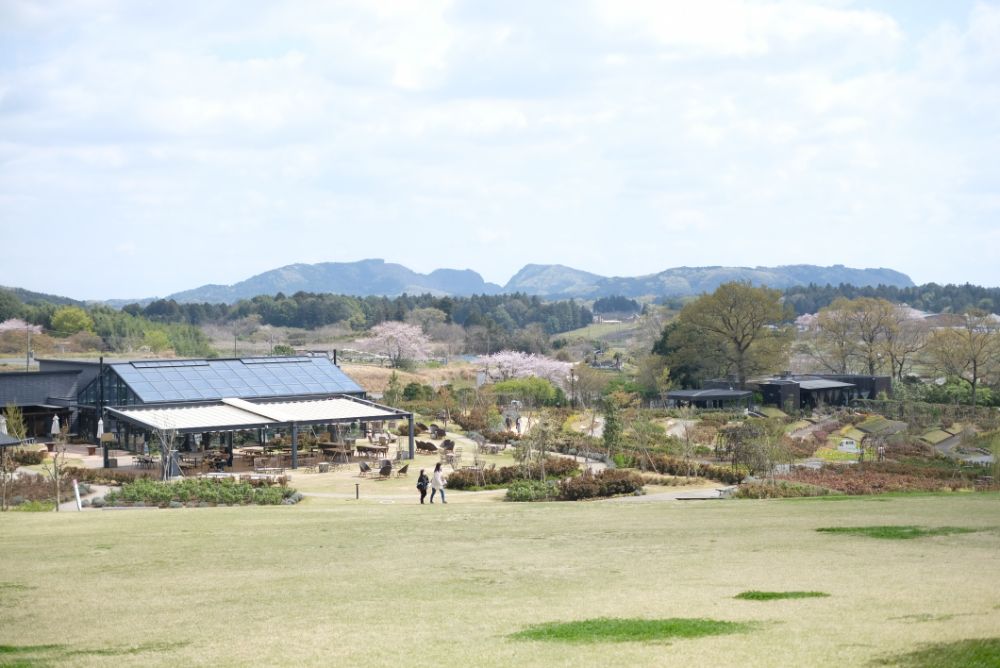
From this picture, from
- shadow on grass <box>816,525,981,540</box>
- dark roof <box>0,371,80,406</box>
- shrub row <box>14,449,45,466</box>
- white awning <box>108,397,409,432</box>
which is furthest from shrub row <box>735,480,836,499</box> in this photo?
dark roof <box>0,371,80,406</box>

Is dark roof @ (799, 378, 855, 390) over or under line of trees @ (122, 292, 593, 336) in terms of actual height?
under

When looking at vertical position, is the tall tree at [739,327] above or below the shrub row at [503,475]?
above

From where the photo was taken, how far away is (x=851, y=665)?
766 centimetres

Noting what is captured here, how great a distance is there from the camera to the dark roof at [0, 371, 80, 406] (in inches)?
1639

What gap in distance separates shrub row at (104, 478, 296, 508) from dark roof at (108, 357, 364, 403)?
13.4 m

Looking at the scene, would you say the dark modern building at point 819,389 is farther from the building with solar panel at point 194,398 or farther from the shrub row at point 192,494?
the shrub row at point 192,494

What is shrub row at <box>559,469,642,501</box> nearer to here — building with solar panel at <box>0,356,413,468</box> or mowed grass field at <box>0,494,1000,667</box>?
mowed grass field at <box>0,494,1000,667</box>

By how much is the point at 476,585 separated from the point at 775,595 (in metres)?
3.58

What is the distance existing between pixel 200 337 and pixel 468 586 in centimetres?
8630

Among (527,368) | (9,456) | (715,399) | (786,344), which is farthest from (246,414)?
(527,368)

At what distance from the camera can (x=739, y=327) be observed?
212ft

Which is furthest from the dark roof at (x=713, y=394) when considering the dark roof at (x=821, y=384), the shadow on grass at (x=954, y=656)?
the shadow on grass at (x=954, y=656)

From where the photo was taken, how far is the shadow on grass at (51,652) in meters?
8.71

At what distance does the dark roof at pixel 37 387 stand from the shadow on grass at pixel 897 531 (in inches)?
1369
